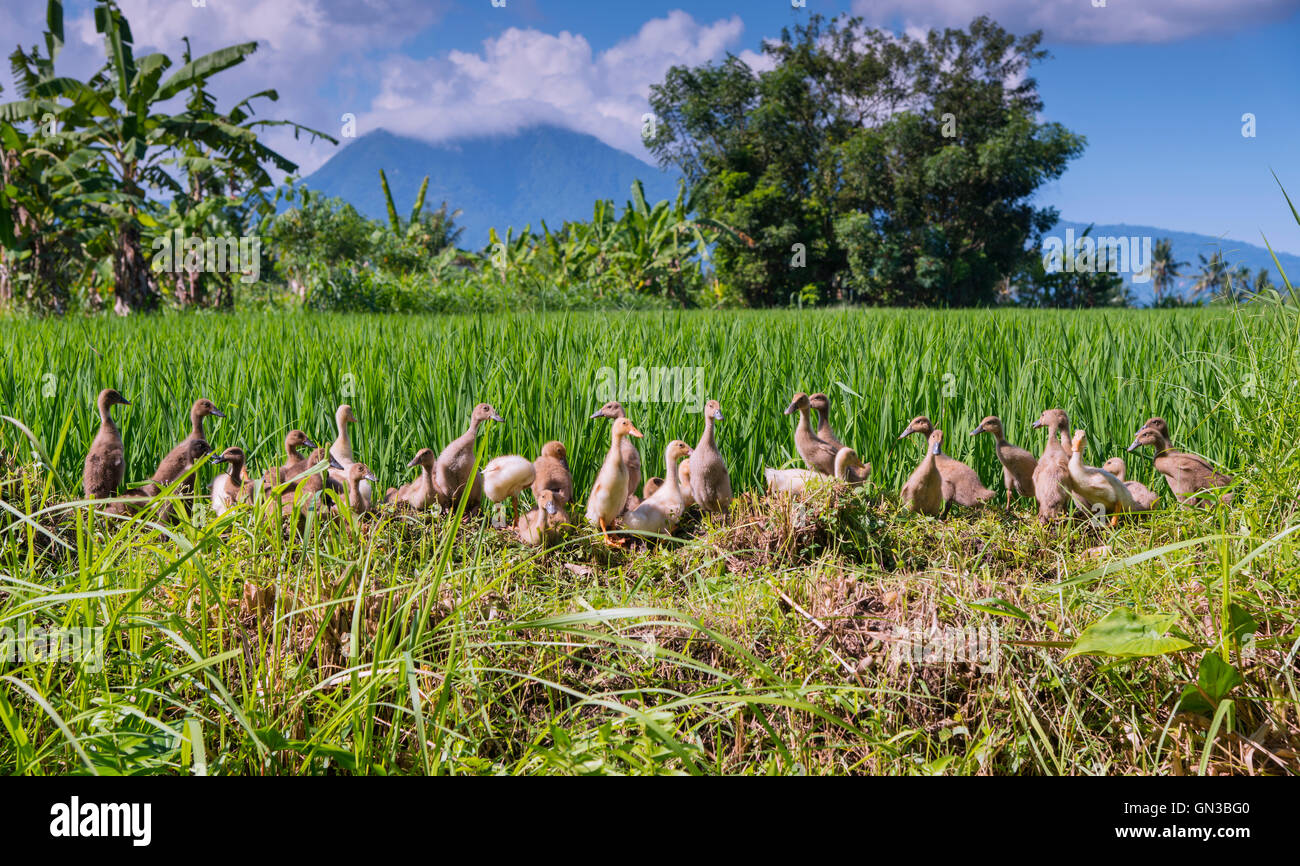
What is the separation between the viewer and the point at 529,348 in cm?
501

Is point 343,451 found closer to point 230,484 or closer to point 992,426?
point 230,484

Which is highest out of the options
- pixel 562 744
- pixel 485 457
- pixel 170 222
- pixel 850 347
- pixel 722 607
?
pixel 170 222

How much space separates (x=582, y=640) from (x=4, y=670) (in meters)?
1.34

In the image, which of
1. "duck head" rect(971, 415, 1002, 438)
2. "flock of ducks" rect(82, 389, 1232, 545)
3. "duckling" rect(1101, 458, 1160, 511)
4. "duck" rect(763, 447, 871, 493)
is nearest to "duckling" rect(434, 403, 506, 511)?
"flock of ducks" rect(82, 389, 1232, 545)

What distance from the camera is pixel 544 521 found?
277 cm

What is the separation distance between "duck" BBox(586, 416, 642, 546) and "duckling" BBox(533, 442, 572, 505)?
0.11 m

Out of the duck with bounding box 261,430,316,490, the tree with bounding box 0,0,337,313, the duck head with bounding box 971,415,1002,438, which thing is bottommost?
the duck with bounding box 261,430,316,490

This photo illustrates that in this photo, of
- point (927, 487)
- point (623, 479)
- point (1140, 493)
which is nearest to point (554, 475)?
point (623, 479)

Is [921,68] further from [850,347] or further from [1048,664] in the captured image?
[1048,664]

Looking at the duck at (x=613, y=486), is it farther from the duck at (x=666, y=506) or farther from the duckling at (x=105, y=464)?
the duckling at (x=105, y=464)

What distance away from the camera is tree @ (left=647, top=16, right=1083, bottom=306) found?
29.5 m

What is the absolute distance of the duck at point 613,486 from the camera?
9.07 ft

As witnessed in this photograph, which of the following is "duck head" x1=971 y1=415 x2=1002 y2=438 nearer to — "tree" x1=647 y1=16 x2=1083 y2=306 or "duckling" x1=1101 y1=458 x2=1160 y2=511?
"duckling" x1=1101 y1=458 x2=1160 y2=511
